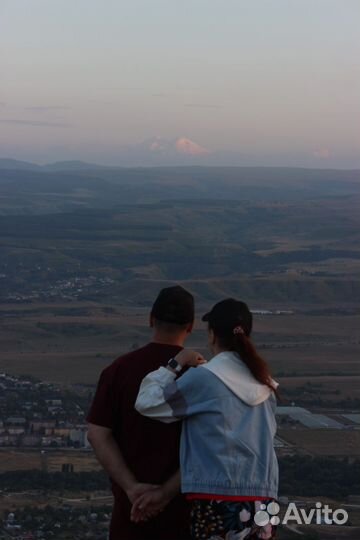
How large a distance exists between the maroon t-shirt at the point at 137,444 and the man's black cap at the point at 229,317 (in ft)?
0.99

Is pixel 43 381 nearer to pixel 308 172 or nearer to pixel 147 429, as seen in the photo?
pixel 147 429

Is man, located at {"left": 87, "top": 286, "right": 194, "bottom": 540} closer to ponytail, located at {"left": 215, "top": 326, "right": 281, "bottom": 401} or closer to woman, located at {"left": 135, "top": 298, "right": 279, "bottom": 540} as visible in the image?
woman, located at {"left": 135, "top": 298, "right": 279, "bottom": 540}

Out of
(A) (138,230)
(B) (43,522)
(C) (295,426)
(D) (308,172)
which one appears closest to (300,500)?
(B) (43,522)

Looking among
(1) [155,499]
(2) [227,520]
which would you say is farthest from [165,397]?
(2) [227,520]

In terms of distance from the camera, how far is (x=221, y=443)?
4.38 metres

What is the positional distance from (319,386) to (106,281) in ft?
95.7

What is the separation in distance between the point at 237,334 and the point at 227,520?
0.70 metres

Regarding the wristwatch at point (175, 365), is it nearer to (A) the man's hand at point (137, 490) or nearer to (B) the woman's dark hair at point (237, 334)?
(B) the woman's dark hair at point (237, 334)

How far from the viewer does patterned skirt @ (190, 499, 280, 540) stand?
4.37 meters

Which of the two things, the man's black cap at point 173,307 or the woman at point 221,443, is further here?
the man's black cap at point 173,307

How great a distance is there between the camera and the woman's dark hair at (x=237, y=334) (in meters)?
4.52

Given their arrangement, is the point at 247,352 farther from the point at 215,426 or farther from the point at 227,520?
the point at 227,520

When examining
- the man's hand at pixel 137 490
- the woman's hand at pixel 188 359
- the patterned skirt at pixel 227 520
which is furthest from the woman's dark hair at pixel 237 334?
the man's hand at pixel 137 490

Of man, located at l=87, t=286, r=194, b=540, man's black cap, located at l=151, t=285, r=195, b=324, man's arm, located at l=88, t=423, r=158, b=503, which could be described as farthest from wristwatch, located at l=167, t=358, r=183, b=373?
man's arm, located at l=88, t=423, r=158, b=503
